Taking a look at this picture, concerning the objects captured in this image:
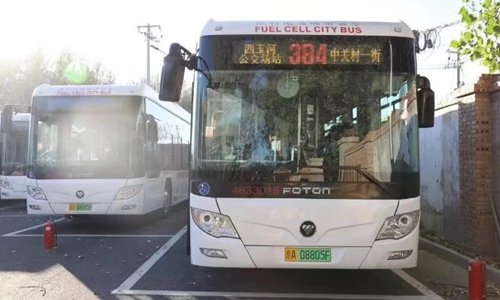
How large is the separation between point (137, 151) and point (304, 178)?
21.3ft

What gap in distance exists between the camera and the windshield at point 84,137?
12.2 meters

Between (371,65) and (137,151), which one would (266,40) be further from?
(137,151)

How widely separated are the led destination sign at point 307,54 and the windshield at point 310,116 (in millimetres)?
11

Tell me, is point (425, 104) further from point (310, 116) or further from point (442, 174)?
point (442, 174)

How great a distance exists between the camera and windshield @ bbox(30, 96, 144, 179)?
12188 mm

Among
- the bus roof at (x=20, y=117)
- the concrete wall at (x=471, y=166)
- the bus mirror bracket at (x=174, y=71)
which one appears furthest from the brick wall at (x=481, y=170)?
the bus roof at (x=20, y=117)

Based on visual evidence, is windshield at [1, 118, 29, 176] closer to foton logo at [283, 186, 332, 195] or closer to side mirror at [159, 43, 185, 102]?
side mirror at [159, 43, 185, 102]

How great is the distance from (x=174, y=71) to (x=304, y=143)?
65.7 inches

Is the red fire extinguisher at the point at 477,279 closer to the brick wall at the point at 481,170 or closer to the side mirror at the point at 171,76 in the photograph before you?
the brick wall at the point at 481,170

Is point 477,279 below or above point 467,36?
below

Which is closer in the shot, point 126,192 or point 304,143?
point 304,143

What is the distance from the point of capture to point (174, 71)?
A: 6.94m

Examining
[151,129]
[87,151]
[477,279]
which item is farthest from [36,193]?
[477,279]

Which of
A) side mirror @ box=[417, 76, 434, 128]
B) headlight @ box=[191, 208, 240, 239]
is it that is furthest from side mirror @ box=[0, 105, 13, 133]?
side mirror @ box=[417, 76, 434, 128]
